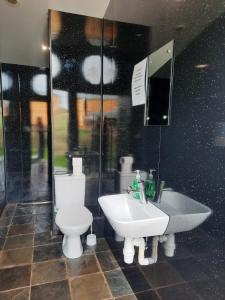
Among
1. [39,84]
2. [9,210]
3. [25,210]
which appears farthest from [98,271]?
[39,84]

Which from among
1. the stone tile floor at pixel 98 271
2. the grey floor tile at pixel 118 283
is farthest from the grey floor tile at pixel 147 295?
the grey floor tile at pixel 118 283

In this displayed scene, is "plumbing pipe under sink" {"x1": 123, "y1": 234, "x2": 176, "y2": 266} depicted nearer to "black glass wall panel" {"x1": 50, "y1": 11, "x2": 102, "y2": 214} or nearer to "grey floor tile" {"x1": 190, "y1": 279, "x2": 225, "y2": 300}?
"grey floor tile" {"x1": 190, "y1": 279, "x2": 225, "y2": 300}

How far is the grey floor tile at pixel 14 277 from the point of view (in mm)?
1753

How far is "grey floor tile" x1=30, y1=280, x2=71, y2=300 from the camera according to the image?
5.38ft

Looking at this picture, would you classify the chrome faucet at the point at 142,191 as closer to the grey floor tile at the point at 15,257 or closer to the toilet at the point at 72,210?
the toilet at the point at 72,210

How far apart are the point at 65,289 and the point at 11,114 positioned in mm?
2787

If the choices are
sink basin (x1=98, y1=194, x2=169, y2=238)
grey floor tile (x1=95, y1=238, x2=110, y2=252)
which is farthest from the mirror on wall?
grey floor tile (x1=95, y1=238, x2=110, y2=252)

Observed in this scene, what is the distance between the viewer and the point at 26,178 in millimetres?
3650

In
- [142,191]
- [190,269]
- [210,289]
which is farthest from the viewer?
[142,191]

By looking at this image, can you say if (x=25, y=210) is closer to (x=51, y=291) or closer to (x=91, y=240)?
(x=91, y=240)

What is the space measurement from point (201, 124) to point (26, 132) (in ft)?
10.5

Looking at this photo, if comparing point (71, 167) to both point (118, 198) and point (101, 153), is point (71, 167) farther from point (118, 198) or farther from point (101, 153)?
point (118, 198)

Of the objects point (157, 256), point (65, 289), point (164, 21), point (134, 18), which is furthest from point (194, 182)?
point (134, 18)

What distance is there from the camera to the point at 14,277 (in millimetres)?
1845
